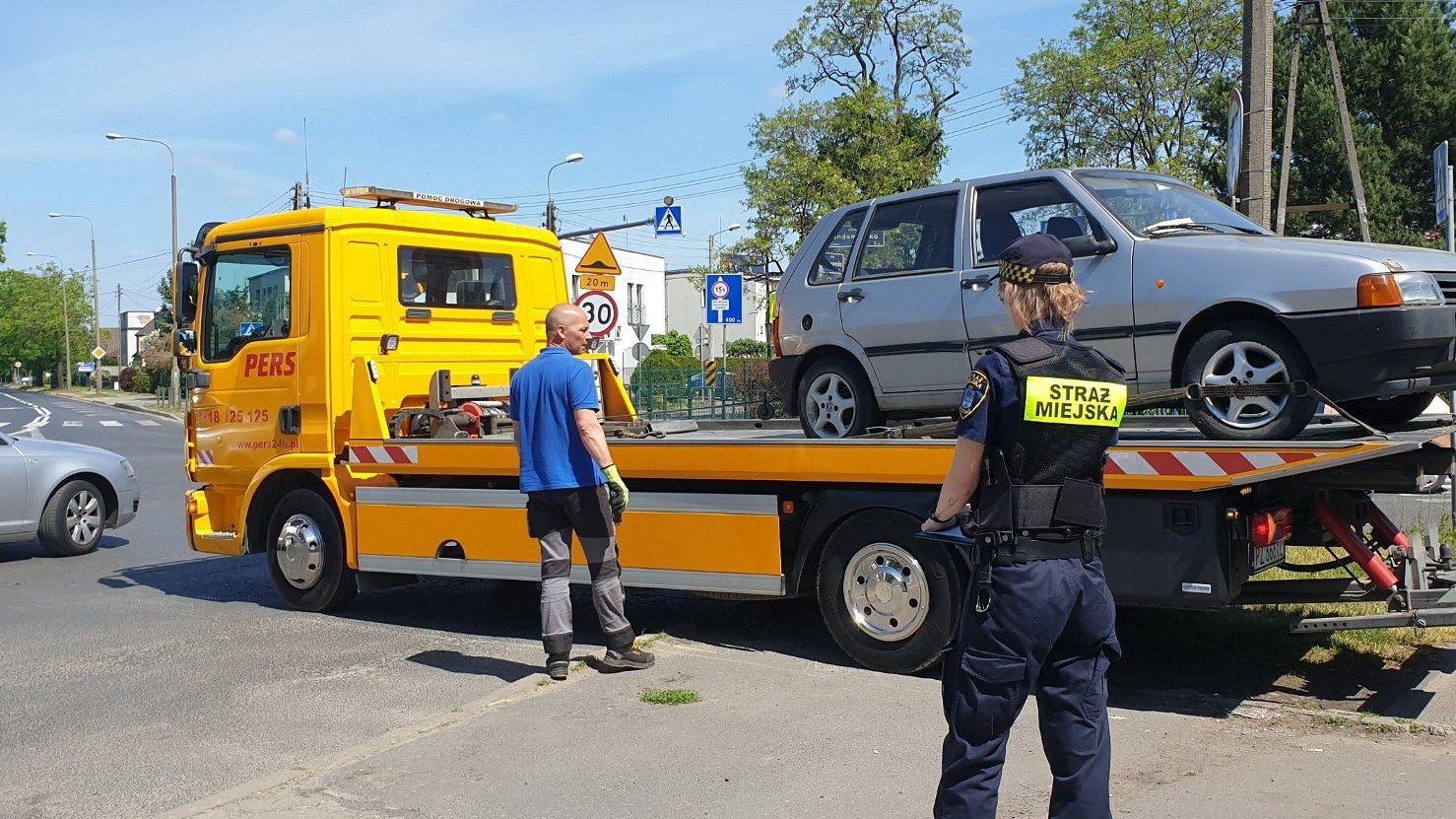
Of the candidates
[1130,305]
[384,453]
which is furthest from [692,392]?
[1130,305]

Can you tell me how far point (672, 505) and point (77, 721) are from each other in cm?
306

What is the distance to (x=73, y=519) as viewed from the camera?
39.3 feet

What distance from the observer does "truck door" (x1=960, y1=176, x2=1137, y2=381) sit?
20.6 feet

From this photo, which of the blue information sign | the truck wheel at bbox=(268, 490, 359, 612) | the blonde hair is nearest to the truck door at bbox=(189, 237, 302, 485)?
the truck wheel at bbox=(268, 490, 359, 612)

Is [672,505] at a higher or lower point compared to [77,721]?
higher

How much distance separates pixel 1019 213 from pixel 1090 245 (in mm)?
586

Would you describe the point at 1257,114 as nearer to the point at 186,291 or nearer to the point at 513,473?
the point at 513,473

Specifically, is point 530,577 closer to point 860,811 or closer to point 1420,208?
point 860,811

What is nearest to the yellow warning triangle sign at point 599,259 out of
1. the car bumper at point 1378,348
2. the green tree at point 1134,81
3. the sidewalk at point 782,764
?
the sidewalk at point 782,764

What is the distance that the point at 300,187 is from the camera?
2838 centimetres

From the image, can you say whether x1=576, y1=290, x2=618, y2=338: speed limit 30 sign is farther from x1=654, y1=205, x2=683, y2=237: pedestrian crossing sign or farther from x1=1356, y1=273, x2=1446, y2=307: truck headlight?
x1=1356, y1=273, x2=1446, y2=307: truck headlight

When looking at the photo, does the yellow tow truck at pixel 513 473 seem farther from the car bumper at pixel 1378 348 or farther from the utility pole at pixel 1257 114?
the utility pole at pixel 1257 114

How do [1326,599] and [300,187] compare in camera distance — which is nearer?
[1326,599]

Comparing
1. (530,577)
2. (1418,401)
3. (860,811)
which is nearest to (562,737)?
(860,811)
